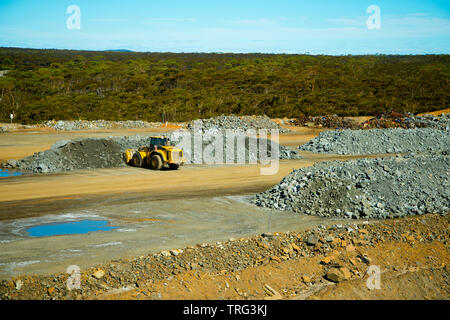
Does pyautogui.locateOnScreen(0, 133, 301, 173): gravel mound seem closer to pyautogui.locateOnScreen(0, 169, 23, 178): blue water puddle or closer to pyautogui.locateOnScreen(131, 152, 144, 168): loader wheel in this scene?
pyautogui.locateOnScreen(0, 169, 23, 178): blue water puddle

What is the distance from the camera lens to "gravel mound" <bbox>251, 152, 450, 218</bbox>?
14750 millimetres

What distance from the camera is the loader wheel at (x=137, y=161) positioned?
927 inches

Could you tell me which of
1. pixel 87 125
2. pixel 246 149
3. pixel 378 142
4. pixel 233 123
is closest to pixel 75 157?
pixel 246 149

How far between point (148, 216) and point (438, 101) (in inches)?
2295

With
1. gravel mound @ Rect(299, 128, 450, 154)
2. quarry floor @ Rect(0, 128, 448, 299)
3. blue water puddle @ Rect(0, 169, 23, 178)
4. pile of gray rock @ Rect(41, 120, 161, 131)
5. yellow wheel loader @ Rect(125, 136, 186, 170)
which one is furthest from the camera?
pile of gray rock @ Rect(41, 120, 161, 131)

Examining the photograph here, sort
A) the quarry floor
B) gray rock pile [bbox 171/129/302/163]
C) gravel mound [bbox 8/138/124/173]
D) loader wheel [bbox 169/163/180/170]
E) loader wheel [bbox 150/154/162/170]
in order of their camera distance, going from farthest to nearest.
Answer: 1. gray rock pile [bbox 171/129/302/163]
2. loader wheel [bbox 169/163/180/170]
3. gravel mound [bbox 8/138/124/173]
4. loader wheel [bbox 150/154/162/170]
5. the quarry floor

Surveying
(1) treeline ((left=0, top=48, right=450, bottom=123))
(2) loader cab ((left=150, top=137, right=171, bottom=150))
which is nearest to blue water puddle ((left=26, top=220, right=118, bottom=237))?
(2) loader cab ((left=150, top=137, right=171, bottom=150))

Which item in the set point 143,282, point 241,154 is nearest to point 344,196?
point 143,282

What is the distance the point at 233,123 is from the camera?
36125 millimetres

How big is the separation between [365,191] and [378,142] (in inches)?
704

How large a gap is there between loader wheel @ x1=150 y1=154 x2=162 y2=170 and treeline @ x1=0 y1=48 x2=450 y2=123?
30.4m

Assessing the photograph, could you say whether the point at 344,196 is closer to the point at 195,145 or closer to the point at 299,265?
the point at 299,265

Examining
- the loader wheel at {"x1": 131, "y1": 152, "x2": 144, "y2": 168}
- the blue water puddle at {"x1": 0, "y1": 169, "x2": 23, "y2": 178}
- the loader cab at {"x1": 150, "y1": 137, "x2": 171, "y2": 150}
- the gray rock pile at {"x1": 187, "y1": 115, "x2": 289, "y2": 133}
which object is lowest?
the blue water puddle at {"x1": 0, "y1": 169, "x2": 23, "y2": 178}

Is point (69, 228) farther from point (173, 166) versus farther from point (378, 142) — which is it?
point (378, 142)
